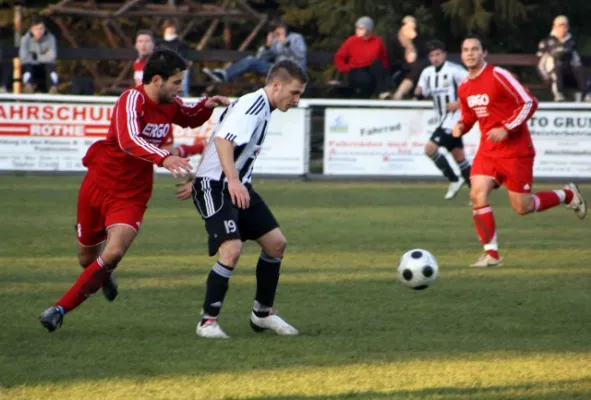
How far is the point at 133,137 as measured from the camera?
7.14 meters

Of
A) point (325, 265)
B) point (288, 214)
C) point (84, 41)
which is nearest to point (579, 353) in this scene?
point (325, 265)

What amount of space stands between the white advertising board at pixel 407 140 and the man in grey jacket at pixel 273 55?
6.25 ft

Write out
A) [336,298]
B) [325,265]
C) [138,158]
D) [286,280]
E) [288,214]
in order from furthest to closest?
[288,214] < [325,265] < [286,280] < [336,298] < [138,158]

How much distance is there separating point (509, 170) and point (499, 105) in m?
0.56

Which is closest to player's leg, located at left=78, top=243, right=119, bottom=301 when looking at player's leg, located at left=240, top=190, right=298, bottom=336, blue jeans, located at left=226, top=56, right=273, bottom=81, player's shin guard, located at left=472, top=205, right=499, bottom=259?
player's leg, located at left=240, top=190, right=298, bottom=336

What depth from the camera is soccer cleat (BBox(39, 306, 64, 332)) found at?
707 cm

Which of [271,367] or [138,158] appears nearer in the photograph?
[271,367]

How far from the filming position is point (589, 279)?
9945mm

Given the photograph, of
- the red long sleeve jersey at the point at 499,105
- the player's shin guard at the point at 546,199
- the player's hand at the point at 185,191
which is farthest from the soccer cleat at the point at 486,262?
the player's hand at the point at 185,191

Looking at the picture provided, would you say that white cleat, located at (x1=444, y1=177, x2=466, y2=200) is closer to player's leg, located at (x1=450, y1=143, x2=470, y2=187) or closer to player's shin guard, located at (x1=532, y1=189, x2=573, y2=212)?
player's leg, located at (x1=450, y1=143, x2=470, y2=187)

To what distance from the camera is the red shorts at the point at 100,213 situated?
741cm

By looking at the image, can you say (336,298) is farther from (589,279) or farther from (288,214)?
(288,214)

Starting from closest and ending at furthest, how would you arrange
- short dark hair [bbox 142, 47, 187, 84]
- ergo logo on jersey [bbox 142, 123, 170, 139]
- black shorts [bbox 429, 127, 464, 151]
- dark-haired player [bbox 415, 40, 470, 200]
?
short dark hair [bbox 142, 47, 187, 84], ergo logo on jersey [bbox 142, 123, 170, 139], black shorts [bbox 429, 127, 464, 151], dark-haired player [bbox 415, 40, 470, 200]

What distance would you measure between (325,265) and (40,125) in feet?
33.2
